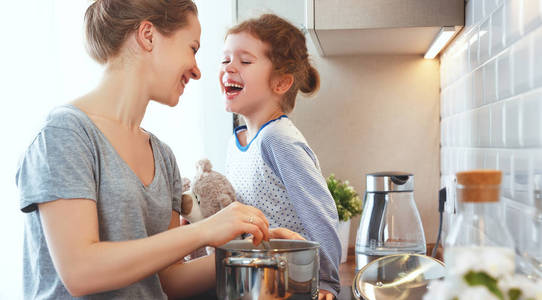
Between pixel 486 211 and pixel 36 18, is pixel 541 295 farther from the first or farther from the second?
pixel 36 18

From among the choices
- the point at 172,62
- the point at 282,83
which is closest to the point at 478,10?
the point at 282,83

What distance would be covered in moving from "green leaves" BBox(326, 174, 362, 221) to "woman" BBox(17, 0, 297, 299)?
0.82 m

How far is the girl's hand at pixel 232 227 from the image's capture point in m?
0.71

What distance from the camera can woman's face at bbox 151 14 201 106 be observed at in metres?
0.90

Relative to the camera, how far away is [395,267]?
2.54ft

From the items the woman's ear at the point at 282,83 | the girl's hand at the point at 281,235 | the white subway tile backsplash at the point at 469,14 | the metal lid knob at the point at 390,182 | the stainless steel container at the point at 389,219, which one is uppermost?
the white subway tile backsplash at the point at 469,14

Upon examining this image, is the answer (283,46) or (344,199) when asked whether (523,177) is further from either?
(344,199)

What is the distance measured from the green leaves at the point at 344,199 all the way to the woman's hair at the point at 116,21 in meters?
→ 0.95

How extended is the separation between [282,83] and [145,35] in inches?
24.3

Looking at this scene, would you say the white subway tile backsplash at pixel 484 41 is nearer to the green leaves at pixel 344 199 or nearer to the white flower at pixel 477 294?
the green leaves at pixel 344 199

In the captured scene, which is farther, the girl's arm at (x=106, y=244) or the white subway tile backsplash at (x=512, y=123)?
the white subway tile backsplash at (x=512, y=123)

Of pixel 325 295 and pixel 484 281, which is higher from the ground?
pixel 484 281

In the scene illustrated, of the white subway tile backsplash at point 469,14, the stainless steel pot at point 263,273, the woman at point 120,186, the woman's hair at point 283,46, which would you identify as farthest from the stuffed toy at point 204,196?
the white subway tile backsplash at point 469,14

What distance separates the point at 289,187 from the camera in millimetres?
1166
